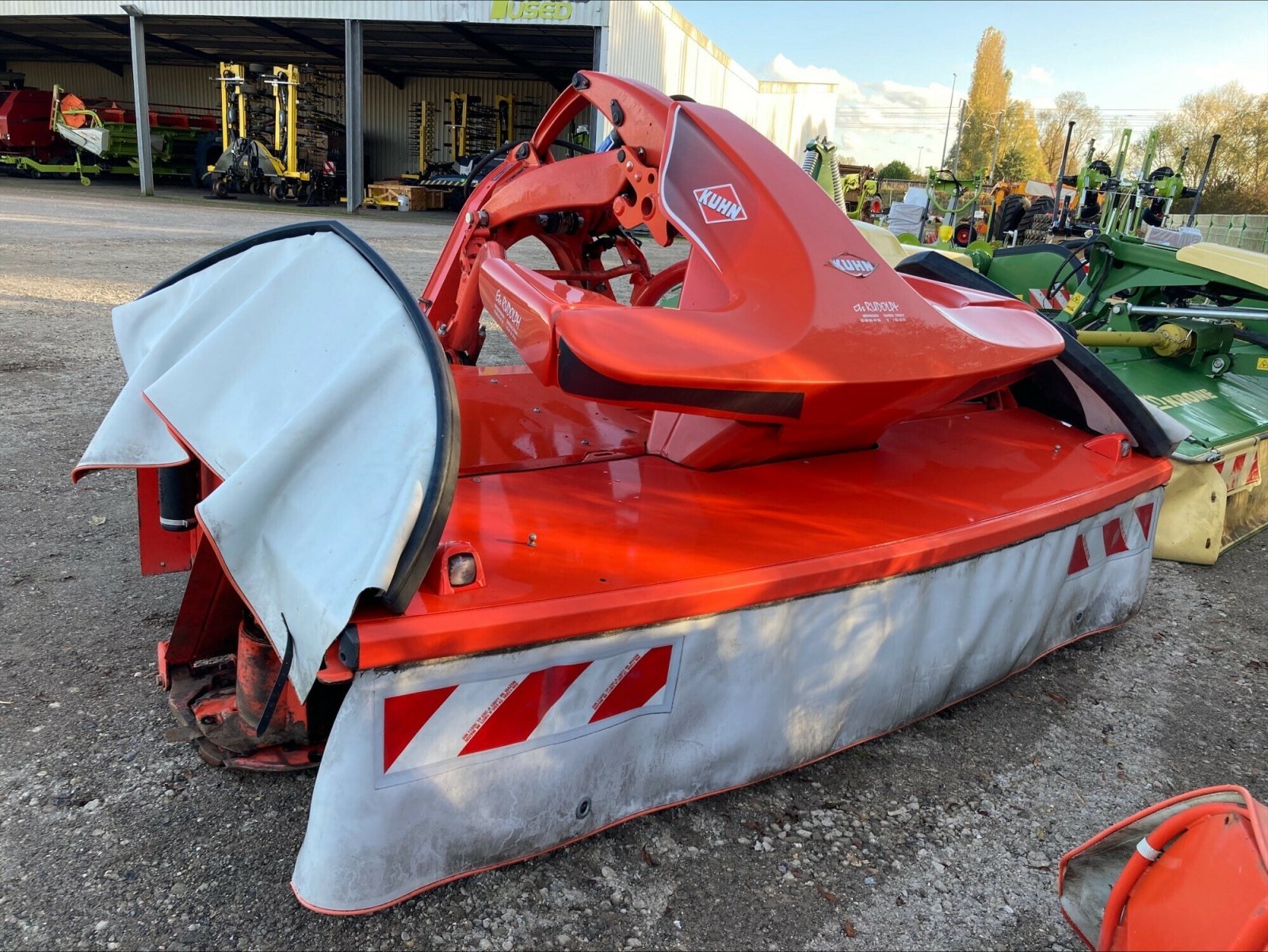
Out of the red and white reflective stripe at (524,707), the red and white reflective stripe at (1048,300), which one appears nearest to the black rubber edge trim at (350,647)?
the red and white reflective stripe at (524,707)

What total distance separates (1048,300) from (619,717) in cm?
506

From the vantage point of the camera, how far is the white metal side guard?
156cm

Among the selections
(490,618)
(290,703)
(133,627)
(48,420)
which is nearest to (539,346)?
(490,618)

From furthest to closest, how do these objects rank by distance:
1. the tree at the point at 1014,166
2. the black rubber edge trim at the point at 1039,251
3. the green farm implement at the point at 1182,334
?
the tree at the point at 1014,166, the black rubber edge trim at the point at 1039,251, the green farm implement at the point at 1182,334

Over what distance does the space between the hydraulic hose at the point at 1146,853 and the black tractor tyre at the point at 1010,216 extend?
53.4 feet

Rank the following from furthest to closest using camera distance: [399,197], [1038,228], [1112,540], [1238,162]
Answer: [1238,162], [399,197], [1038,228], [1112,540]

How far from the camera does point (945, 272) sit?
331cm

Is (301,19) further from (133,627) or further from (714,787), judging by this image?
(714,787)

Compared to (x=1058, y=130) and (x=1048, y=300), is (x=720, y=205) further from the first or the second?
(x=1058, y=130)

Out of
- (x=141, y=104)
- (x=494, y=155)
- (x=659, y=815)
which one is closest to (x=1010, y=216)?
(x=494, y=155)

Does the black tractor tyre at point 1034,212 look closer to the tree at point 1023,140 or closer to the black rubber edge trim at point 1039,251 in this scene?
the black rubber edge trim at point 1039,251

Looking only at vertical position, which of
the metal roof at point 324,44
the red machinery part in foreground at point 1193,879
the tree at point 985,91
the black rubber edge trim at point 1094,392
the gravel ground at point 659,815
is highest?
the tree at point 985,91

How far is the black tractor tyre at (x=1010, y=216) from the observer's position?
1571 centimetres

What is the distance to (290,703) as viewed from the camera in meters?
1.94
